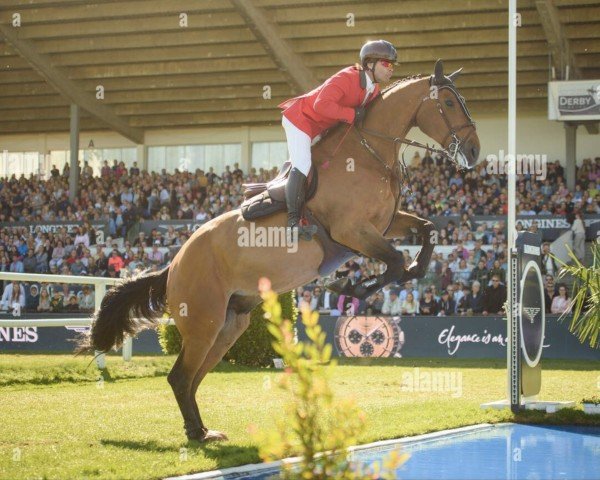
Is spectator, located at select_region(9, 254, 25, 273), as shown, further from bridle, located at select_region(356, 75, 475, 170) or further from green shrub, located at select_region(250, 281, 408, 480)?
green shrub, located at select_region(250, 281, 408, 480)

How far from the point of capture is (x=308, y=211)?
244 inches

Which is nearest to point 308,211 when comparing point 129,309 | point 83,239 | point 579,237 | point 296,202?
point 296,202

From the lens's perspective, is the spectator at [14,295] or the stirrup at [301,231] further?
the spectator at [14,295]

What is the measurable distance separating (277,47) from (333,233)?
16.5 m

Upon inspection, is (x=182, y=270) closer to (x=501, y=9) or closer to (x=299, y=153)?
(x=299, y=153)

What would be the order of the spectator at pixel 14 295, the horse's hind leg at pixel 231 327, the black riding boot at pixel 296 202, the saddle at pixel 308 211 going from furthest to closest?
the spectator at pixel 14 295, the horse's hind leg at pixel 231 327, the saddle at pixel 308 211, the black riding boot at pixel 296 202

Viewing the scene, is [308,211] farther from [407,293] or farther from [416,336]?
[407,293]

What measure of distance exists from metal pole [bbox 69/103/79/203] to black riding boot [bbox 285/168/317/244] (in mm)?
21395

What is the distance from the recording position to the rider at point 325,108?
6.09 m

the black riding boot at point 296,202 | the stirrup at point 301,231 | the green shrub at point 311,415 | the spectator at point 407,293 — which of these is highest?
the black riding boot at point 296,202

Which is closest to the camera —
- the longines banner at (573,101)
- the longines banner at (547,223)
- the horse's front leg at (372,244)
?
the horse's front leg at (372,244)

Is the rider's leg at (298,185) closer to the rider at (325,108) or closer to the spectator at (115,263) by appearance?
the rider at (325,108)

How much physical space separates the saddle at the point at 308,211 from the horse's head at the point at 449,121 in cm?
95

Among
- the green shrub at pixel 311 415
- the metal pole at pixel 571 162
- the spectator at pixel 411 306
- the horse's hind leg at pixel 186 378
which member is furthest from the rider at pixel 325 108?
the metal pole at pixel 571 162
